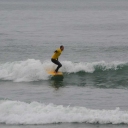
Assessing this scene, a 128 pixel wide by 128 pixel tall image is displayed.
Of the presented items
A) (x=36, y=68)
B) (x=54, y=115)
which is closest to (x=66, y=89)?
(x=36, y=68)

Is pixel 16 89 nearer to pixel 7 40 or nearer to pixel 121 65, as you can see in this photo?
pixel 121 65

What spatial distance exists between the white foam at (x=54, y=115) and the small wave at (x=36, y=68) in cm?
646

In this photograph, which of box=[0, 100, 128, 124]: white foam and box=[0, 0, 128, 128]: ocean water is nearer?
box=[0, 100, 128, 124]: white foam

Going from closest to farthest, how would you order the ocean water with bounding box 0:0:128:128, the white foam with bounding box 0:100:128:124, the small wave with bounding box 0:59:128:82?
the white foam with bounding box 0:100:128:124, the ocean water with bounding box 0:0:128:128, the small wave with bounding box 0:59:128:82

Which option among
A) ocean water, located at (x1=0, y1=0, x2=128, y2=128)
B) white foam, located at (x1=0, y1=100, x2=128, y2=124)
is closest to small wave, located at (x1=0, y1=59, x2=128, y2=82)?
ocean water, located at (x1=0, y1=0, x2=128, y2=128)

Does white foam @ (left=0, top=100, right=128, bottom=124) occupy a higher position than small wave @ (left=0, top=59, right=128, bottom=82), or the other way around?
small wave @ (left=0, top=59, right=128, bottom=82)

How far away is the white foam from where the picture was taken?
751 inches

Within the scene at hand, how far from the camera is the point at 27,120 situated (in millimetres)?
19250

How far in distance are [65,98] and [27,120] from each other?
3.61m

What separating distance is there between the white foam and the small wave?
254 inches

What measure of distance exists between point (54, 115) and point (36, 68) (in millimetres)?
8243

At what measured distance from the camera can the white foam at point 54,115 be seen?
19078 mm

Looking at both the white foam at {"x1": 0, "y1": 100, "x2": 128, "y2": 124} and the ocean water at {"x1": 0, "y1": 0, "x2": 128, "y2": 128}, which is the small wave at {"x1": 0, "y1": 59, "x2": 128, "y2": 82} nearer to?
the ocean water at {"x1": 0, "y1": 0, "x2": 128, "y2": 128}

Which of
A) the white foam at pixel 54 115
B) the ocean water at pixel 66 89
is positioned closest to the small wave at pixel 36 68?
the ocean water at pixel 66 89
